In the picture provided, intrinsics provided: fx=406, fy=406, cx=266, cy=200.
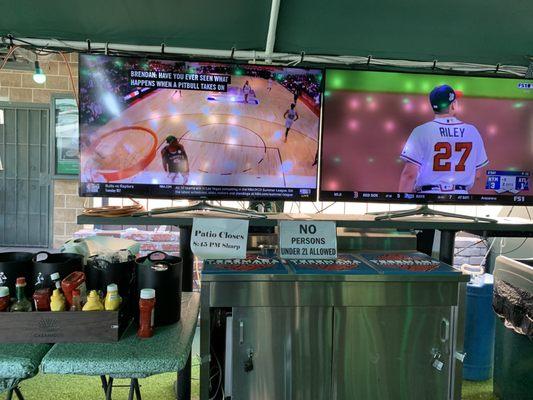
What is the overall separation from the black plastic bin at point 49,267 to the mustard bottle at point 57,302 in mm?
101

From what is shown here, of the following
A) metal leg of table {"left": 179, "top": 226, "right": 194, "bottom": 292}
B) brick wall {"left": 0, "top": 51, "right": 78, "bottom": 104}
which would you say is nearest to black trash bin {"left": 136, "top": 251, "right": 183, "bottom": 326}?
metal leg of table {"left": 179, "top": 226, "right": 194, "bottom": 292}

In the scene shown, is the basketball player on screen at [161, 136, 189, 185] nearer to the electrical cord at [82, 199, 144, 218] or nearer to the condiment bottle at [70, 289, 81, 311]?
the electrical cord at [82, 199, 144, 218]

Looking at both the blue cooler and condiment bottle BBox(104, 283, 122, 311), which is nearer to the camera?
condiment bottle BBox(104, 283, 122, 311)

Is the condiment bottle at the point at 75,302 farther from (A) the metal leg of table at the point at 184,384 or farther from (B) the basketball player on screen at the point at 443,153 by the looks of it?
(B) the basketball player on screen at the point at 443,153

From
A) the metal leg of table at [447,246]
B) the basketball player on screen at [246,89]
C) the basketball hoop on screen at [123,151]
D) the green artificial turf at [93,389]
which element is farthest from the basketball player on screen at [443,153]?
the green artificial turf at [93,389]

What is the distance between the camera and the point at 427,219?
76.1 inches

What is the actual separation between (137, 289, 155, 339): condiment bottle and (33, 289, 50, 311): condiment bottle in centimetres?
34

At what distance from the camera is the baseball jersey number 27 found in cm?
188

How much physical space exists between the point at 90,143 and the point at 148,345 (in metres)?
0.88

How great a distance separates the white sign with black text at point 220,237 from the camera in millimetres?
1764

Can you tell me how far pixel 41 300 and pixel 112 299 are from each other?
259 millimetres

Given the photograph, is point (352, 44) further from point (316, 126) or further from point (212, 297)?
point (212, 297)

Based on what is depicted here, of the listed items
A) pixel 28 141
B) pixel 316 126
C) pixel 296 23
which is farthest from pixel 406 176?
pixel 28 141

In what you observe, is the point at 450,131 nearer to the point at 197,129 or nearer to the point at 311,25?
the point at 311,25
